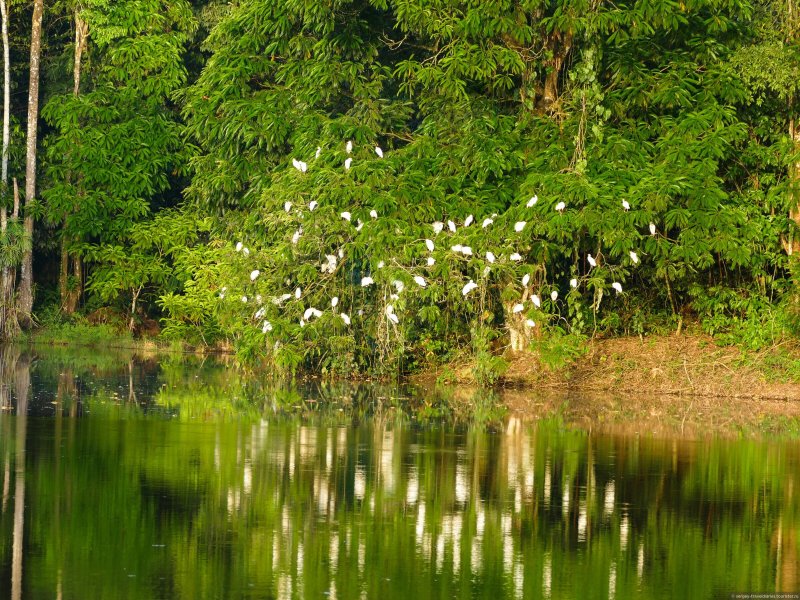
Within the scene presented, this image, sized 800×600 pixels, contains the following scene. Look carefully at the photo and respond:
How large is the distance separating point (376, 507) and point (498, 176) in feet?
43.7

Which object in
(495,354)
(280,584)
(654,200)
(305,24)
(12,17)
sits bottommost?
(280,584)

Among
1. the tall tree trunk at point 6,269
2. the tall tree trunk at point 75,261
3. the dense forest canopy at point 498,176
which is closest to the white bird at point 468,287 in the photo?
the dense forest canopy at point 498,176

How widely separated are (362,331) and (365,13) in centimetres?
618

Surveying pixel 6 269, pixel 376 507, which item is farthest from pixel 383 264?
pixel 6 269

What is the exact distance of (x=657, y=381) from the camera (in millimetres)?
24984

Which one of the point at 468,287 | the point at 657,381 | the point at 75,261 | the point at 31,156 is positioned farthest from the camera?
the point at 75,261

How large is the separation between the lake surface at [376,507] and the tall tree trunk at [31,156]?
647 inches

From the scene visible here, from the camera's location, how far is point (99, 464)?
13.8 metres

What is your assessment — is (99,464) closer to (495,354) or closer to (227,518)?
(227,518)

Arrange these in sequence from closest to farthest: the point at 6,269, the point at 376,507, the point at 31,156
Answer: the point at 376,507 < the point at 6,269 < the point at 31,156

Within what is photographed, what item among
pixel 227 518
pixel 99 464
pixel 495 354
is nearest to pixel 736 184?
pixel 495 354

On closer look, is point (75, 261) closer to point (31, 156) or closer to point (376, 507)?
point (31, 156)

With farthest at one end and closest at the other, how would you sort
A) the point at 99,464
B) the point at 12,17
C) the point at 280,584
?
the point at 12,17
the point at 99,464
the point at 280,584

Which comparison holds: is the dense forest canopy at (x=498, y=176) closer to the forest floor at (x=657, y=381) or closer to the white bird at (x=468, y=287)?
the white bird at (x=468, y=287)
